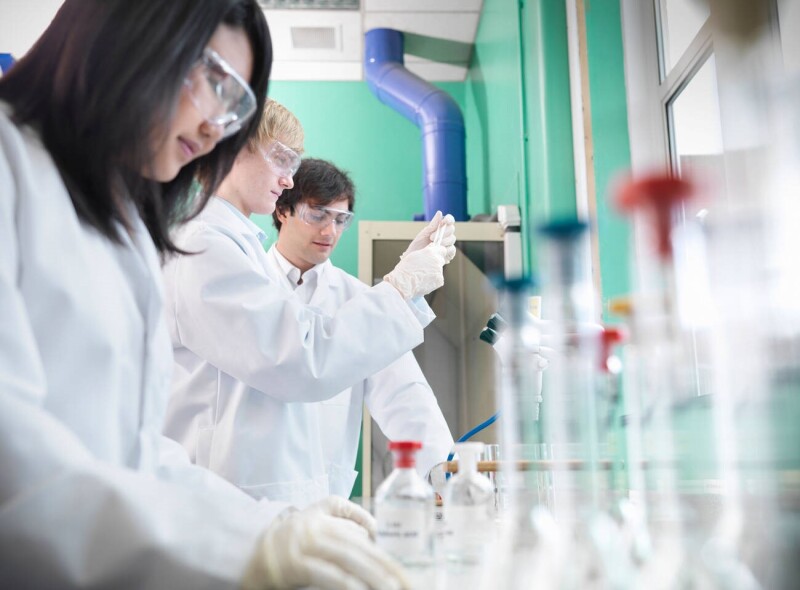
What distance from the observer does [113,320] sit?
0.85 metres

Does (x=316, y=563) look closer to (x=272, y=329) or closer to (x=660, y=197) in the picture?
(x=660, y=197)

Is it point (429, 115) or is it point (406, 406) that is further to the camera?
point (429, 115)

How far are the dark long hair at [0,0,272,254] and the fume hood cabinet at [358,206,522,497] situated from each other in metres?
1.92

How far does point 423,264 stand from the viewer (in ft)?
5.24

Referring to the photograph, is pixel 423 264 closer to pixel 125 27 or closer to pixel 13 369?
pixel 125 27

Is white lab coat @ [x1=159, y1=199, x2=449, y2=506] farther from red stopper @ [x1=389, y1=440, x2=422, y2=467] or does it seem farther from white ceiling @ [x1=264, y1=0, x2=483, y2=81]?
white ceiling @ [x1=264, y1=0, x2=483, y2=81]

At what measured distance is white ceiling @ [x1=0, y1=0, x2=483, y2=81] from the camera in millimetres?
3525

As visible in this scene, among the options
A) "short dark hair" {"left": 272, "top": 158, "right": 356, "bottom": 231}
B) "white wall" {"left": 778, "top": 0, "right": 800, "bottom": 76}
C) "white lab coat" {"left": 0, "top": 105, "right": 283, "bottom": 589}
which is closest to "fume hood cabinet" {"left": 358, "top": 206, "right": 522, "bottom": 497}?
"short dark hair" {"left": 272, "top": 158, "right": 356, "bottom": 231}

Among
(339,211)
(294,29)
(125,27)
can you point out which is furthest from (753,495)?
(294,29)

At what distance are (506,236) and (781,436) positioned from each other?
2.18 m

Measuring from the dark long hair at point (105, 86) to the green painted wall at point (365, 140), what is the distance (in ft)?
9.92

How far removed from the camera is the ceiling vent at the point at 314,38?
3691 millimetres

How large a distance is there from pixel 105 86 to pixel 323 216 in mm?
1249

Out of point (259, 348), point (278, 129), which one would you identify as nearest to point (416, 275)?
point (259, 348)
